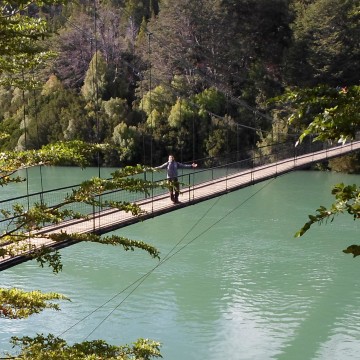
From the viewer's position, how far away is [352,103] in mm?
2826

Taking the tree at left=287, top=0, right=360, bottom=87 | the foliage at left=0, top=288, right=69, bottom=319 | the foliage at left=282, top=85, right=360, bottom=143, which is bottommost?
the foliage at left=0, top=288, right=69, bottom=319

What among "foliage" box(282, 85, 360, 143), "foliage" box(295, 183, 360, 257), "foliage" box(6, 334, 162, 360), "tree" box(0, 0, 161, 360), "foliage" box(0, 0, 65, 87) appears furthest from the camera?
"foliage" box(0, 0, 65, 87)

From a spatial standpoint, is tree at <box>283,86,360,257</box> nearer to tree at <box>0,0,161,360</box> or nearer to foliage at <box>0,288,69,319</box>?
tree at <box>0,0,161,360</box>

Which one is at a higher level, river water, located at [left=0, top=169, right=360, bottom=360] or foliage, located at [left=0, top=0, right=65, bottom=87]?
foliage, located at [left=0, top=0, right=65, bottom=87]

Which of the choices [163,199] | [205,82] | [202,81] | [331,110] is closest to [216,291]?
[163,199]

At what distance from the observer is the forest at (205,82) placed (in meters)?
27.6

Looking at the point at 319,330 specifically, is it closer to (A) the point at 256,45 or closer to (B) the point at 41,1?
(B) the point at 41,1

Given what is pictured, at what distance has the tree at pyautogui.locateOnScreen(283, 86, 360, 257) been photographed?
266 centimetres

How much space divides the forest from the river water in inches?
419

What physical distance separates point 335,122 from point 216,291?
9707mm

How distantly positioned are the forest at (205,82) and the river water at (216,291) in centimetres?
1064

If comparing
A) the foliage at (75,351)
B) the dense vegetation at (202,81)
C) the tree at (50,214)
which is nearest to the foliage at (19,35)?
the tree at (50,214)

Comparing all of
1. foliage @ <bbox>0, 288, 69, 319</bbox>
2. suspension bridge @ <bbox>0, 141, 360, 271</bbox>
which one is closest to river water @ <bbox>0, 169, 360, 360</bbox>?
suspension bridge @ <bbox>0, 141, 360, 271</bbox>

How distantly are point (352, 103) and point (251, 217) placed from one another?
16.1m
